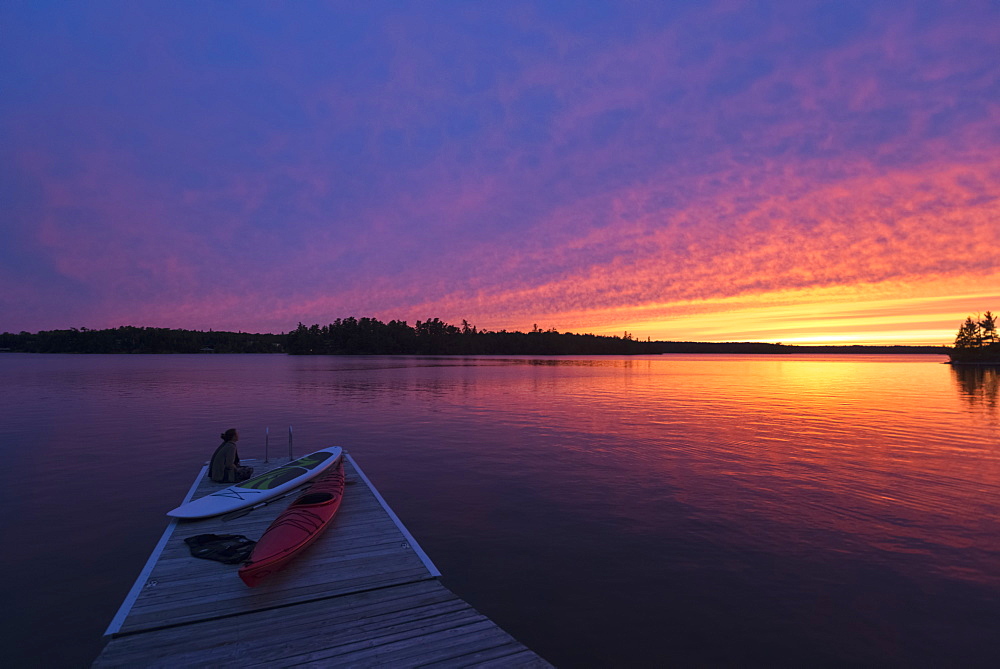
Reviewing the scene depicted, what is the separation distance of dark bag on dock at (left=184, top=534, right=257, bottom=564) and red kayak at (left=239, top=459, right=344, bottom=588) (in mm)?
531

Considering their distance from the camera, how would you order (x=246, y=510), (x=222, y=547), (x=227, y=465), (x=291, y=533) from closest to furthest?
(x=291, y=533) → (x=222, y=547) → (x=246, y=510) → (x=227, y=465)

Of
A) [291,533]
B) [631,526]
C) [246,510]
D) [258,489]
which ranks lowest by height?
[631,526]

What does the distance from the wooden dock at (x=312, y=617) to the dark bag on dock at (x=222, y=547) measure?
6.8 inches

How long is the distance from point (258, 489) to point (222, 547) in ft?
12.1

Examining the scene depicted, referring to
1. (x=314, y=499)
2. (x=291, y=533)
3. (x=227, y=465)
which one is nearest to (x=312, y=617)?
(x=291, y=533)

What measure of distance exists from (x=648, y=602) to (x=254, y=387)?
200ft

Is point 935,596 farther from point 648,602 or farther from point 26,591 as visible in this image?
point 26,591

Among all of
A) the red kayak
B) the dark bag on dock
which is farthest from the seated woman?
the dark bag on dock

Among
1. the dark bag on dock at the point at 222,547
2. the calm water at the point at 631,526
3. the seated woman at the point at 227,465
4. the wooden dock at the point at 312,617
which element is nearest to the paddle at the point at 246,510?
the dark bag on dock at the point at 222,547

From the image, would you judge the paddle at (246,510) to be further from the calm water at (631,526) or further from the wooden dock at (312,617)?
the wooden dock at (312,617)

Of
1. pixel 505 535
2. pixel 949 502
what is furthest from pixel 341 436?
pixel 949 502

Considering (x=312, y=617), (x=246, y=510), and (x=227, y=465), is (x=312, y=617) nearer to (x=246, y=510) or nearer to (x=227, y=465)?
(x=246, y=510)

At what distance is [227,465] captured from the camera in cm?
1581

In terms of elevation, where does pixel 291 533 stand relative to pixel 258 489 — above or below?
above
